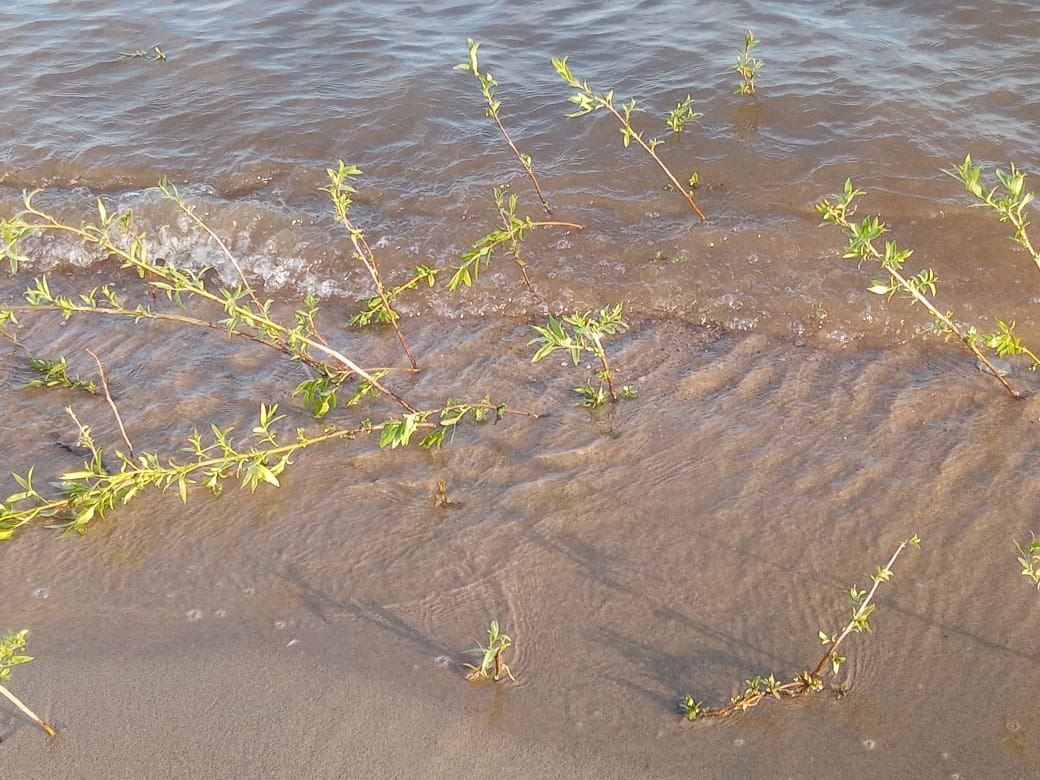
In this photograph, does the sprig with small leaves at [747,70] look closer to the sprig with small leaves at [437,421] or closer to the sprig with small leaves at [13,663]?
the sprig with small leaves at [437,421]

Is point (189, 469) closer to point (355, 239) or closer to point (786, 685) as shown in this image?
point (355, 239)

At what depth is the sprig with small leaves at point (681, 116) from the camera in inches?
237

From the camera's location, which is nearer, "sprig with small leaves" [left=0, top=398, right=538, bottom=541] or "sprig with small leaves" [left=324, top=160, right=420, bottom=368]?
"sprig with small leaves" [left=0, top=398, right=538, bottom=541]

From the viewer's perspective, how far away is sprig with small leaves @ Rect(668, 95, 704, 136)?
6031 millimetres

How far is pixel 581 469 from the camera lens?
368 centimetres

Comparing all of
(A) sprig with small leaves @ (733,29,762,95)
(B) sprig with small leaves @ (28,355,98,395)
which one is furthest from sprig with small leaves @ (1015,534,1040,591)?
(A) sprig with small leaves @ (733,29,762,95)

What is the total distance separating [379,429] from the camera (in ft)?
13.0

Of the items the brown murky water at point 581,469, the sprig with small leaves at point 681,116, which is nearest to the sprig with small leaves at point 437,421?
the brown murky water at point 581,469

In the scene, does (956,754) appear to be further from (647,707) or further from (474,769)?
(474,769)

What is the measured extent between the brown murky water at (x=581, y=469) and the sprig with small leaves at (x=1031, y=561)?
69 millimetres

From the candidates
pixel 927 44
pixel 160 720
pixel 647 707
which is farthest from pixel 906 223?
pixel 160 720

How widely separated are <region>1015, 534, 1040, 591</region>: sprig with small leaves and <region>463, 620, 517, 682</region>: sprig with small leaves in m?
1.54

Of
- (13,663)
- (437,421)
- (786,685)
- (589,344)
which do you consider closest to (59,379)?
(437,421)

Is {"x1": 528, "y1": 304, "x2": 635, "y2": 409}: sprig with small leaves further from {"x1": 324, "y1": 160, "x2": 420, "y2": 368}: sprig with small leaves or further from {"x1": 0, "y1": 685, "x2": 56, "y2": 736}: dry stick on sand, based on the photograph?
{"x1": 0, "y1": 685, "x2": 56, "y2": 736}: dry stick on sand
